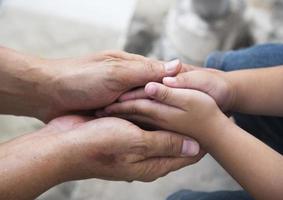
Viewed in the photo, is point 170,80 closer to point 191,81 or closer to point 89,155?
point 191,81

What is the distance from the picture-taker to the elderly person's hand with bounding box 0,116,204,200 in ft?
2.64

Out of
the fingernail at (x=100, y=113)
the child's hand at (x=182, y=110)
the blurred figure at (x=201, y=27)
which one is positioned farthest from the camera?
the blurred figure at (x=201, y=27)

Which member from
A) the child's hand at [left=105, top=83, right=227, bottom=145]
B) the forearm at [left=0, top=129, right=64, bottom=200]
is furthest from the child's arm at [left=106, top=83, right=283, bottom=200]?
the forearm at [left=0, top=129, right=64, bottom=200]

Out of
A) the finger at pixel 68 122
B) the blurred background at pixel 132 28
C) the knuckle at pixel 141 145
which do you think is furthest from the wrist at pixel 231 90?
the blurred background at pixel 132 28

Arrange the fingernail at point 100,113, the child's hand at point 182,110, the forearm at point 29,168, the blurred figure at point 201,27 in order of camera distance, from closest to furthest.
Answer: the forearm at point 29,168 → the child's hand at point 182,110 → the fingernail at point 100,113 → the blurred figure at point 201,27

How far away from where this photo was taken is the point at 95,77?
3.15 ft

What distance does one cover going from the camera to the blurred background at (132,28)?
159 centimetres

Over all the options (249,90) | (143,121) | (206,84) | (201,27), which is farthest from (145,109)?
(201,27)

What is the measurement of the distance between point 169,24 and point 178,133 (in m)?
0.89

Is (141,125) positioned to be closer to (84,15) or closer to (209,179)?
(209,179)

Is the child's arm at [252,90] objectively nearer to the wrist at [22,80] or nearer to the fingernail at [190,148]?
the fingernail at [190,148]

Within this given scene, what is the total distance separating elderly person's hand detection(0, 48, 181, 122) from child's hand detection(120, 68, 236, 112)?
0.03m

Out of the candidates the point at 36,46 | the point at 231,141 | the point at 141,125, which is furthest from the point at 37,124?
the point at 231,141

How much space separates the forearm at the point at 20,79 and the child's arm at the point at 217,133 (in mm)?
241
